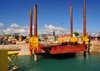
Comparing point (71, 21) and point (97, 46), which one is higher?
point (71, 21)

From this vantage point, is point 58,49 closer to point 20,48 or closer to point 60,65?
point 60,65

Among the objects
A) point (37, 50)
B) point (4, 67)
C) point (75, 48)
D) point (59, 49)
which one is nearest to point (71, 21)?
point (75, 48)

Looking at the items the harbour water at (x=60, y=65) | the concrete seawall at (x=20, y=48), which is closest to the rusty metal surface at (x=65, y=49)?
the harbour water at (x=60, y=65)

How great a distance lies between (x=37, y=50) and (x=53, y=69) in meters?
6.93

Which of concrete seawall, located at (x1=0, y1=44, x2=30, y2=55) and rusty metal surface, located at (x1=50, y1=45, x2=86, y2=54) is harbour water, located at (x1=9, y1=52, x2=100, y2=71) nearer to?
rusty metal surface, located at (x1=50, y1=45, x2=86, y2=54)

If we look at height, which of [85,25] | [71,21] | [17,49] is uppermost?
[71,21]

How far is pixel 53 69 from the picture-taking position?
59.4ft

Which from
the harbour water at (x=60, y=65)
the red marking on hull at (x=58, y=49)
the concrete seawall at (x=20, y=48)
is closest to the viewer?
the harbour water at (x=60, y=65)

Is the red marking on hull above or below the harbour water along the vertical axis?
above

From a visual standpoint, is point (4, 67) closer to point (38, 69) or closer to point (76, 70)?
point (38, 69)

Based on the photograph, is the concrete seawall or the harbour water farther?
the concrete seawall

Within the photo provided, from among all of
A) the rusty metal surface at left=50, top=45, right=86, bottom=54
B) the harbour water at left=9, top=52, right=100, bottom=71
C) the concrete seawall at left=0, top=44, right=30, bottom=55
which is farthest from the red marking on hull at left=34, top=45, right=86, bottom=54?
the concrete seawall at left=0, top=44, right=30, bottom=55

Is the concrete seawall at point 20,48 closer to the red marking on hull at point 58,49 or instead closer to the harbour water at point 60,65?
the harbour water at point 60,65

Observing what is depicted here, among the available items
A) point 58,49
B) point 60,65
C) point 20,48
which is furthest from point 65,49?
point 20,48
